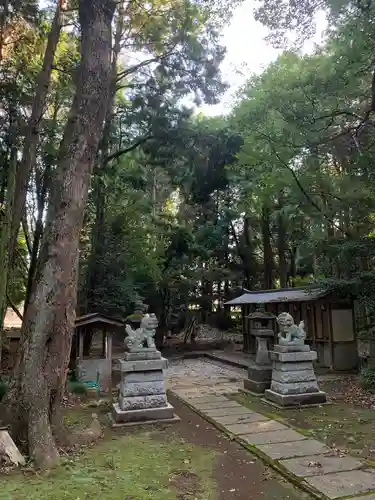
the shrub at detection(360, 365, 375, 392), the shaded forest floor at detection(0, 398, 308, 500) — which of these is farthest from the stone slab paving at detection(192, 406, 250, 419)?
the shrub at detection(360, 365, 375, 392)

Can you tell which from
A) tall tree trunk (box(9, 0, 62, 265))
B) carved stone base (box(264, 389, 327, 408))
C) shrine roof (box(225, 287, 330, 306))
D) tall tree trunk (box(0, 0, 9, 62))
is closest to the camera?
carved stone base (box(264, 389, 327, 408))

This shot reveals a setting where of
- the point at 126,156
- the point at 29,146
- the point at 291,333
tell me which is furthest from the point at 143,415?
the point at 126,156

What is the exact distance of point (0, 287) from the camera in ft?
24.1

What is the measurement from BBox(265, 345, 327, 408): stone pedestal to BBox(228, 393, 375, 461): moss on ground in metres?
0.22

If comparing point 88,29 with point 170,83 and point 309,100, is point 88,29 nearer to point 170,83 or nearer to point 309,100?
point 170,83

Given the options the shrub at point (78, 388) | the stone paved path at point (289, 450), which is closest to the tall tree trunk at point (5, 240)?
the shrub at point (78, 388)

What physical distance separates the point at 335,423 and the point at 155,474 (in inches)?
132

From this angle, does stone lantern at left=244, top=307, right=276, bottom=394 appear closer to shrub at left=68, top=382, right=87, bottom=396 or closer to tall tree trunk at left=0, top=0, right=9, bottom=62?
shrub at left=68, top=382, right=87, bottom=396

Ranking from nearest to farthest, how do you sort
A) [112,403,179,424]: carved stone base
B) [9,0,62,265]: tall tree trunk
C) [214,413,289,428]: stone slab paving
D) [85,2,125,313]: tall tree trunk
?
[214,413,289,428]: stone slab paving → [112,403,179,424]: carved stone base → [9,0,62,265]: tall tree trunk → [85,2,125,313]: tall tree trunk

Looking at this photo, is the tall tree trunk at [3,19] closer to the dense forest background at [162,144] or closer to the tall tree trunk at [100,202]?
the dense forest background at [162,144]

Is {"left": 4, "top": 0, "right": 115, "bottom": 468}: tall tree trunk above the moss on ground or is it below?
above

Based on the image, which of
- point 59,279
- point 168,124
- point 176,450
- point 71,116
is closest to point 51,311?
point 59,279

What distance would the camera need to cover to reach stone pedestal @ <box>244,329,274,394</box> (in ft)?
27.6

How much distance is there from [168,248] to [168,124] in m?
6.09
